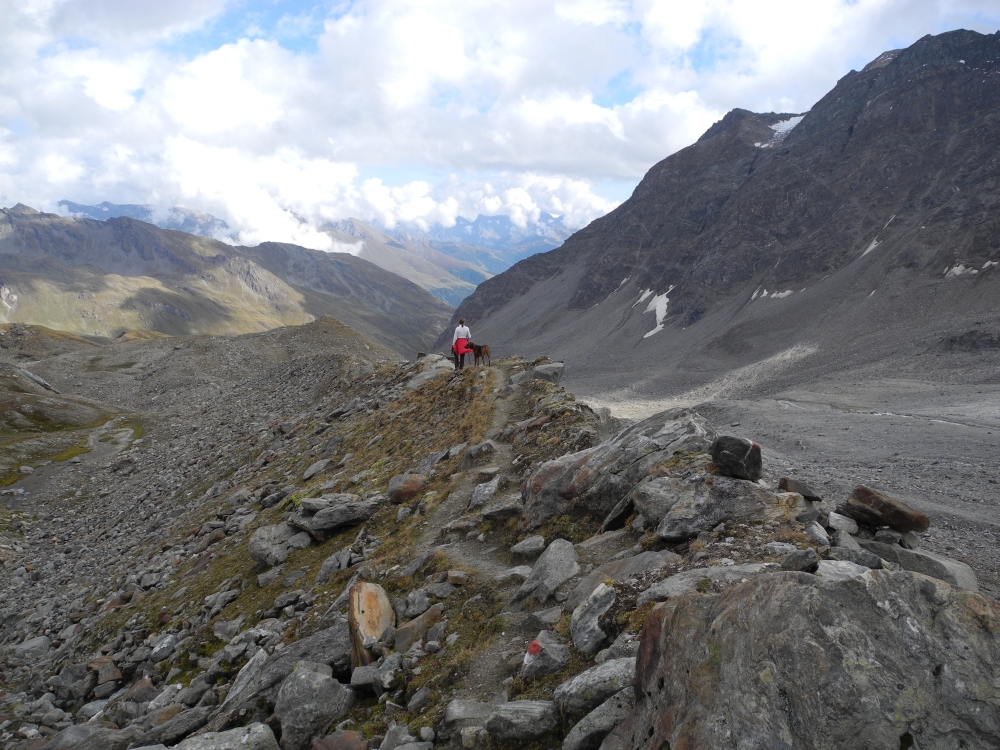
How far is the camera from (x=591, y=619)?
8633 millimetres

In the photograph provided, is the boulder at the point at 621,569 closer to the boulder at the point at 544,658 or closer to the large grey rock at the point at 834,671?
the boulder at the point at 544,658

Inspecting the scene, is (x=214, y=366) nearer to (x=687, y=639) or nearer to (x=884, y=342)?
(x=687, y=639)

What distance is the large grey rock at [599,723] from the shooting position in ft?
21.4

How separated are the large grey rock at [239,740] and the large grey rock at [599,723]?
5115 millimetres

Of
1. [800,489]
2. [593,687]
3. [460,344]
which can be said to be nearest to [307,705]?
[593,687]

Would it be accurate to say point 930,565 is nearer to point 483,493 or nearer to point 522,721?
point 522,721

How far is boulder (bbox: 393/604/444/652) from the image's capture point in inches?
420

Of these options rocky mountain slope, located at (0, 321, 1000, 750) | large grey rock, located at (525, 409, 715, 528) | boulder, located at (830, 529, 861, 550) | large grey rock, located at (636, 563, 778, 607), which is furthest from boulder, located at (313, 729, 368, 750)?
boulder, located at (830, 529, 861, 550)

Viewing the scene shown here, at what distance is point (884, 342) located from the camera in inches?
4190

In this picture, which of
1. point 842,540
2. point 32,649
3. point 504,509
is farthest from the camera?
point 32,649

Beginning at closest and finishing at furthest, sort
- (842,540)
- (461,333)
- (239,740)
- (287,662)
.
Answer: (239,740) < (842,540) < (287,662) < (461,333)

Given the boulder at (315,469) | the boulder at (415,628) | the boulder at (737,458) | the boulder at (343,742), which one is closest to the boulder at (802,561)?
the boulder at (737,458)

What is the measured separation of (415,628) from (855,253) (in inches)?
6802

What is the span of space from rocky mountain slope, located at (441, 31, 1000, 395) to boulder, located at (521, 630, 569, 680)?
10180cm
